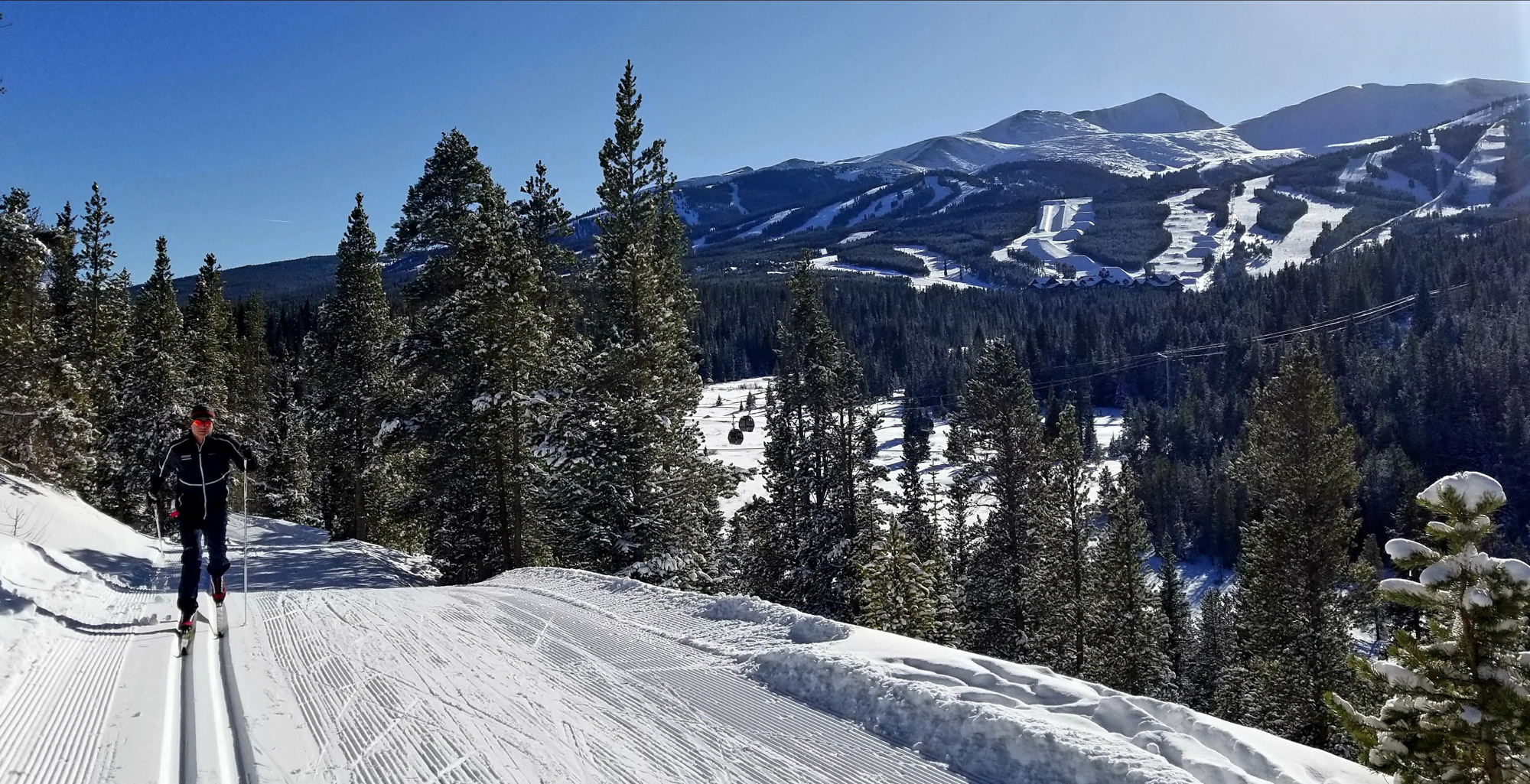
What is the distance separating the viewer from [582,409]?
20.0 metres

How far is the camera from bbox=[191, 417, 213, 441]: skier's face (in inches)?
278

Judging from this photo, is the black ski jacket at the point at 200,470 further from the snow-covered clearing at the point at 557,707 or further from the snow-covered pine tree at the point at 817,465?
the snow-covered pine tree at the point at 817,465

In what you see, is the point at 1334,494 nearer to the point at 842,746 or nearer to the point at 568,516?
the point at 568,516

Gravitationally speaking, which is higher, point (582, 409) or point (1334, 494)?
point (582, 409)

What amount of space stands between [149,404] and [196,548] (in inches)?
1150

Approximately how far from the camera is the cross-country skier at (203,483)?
6941mm

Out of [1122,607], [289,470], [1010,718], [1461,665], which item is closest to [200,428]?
[1010,718]

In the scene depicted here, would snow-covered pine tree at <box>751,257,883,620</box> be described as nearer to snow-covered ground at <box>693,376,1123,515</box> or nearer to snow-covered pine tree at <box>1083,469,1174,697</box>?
snow-covered pine tree at <box>1083,469,1174,697</box>

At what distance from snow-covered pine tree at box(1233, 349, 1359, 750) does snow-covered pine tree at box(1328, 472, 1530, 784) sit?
2291 cm

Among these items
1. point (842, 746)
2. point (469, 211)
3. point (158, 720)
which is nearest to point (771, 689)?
point (842, 746)

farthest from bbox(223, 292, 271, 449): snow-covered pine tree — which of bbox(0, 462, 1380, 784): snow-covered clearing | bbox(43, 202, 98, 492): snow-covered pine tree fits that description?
bbox(0, 462, 1380, 784): snow-covered clearing

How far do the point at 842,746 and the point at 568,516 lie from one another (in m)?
16.0

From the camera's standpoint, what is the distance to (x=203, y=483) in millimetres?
7070

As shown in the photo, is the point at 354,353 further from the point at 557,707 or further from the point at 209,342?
the point at 557,707
